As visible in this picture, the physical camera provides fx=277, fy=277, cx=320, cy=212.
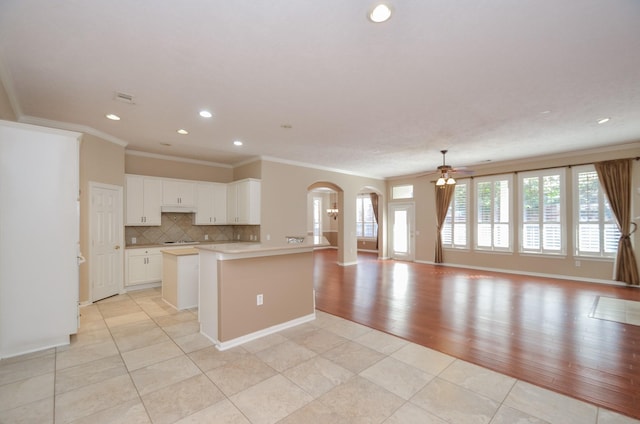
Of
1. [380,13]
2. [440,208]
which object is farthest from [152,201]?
[440,208]

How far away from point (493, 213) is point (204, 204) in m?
7.80

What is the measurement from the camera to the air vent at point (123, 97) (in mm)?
3393

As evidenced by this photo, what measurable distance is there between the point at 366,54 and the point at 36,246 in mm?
3975

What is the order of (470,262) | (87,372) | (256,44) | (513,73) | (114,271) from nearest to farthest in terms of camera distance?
(256,44) → (87,372) → (513,73) → (114,271) → (470,262)

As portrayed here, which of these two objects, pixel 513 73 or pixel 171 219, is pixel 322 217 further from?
pixel 513 73

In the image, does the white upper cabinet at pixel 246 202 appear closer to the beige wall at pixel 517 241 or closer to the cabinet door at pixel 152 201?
the cabinet door at pixel 152 201

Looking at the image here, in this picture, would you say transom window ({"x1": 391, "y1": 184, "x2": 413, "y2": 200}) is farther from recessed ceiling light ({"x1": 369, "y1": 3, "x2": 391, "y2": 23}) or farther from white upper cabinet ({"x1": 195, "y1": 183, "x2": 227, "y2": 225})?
recessed ceiling light ({"x1": 369, "y1": 3, "x2": 391, "y2": 23})

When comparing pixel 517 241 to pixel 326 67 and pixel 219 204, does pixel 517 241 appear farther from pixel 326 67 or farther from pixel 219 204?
pixel 219 204

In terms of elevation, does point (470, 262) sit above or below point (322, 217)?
below

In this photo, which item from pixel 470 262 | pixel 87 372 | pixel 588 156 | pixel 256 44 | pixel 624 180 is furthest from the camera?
pixel 470 262

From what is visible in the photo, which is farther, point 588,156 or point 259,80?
point 588,156

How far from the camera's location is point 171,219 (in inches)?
263

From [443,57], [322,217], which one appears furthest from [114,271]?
[322,217]

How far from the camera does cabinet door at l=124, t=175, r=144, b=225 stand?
5.69 metres
